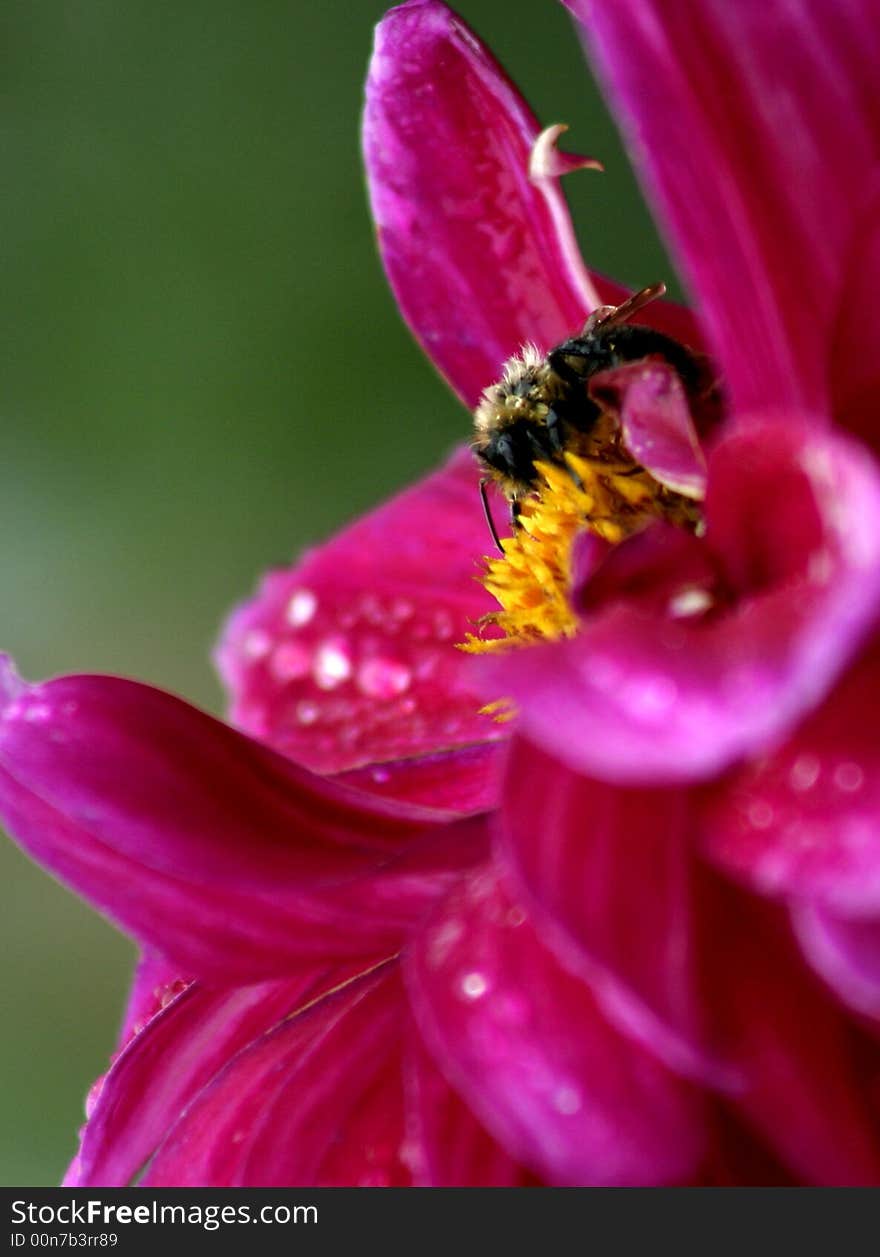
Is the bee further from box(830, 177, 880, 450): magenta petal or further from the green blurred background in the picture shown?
the green blurred background

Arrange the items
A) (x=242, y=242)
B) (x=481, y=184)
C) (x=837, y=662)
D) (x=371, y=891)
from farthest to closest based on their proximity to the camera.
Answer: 1. (x=242, y=242)
2. (x=481, y=184)
3. (x=371, y=891)
4. (x=837, y=662)

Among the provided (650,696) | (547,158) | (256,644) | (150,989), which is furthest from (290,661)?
(650,696)

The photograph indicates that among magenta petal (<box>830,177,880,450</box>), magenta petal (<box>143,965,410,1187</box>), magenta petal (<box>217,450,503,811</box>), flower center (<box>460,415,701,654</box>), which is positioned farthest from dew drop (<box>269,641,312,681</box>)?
magenta petal (<box>830,177,880,450</box>)

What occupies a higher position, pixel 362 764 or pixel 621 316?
pixel 621 316

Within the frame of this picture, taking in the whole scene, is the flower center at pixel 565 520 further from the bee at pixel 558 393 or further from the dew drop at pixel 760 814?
the dew drop at pixel 760 814

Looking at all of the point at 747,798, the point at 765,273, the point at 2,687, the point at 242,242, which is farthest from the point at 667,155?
the point at 242,242

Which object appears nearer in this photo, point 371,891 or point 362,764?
point 371,891

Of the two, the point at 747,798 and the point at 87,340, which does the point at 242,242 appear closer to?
the point at 87,340
